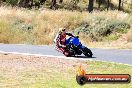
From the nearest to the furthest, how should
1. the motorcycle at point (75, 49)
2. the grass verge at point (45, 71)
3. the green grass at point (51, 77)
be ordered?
the green grass at point (51, 77), the grass verge at point (45, 71), the motorcycle at point (75, 49)

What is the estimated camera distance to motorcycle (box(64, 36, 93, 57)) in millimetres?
17672

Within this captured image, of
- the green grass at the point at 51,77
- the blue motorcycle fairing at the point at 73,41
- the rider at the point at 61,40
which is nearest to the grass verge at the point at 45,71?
the green grass at the point at 51,77

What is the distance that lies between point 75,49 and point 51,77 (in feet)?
19.3

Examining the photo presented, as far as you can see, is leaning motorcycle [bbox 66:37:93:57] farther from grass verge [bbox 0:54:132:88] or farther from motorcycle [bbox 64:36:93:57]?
grass verge [bbox 0:54:132:88]

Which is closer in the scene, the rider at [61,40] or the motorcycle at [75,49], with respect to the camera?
the motorcycle at [75,49]

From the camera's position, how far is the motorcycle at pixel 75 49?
17672mm

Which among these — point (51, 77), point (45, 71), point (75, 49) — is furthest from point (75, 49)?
point (51, 77)

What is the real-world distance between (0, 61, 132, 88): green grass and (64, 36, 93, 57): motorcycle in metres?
2.34

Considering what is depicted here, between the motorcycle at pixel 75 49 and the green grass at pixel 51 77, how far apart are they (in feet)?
7.67

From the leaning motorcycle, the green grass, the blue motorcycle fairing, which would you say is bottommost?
the leaning motorcycle

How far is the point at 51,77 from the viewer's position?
1202 cm

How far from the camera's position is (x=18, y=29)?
27.5 m

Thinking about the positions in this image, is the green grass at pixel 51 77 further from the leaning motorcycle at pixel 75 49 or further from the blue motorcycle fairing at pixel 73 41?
the blue motorcycle fairing at pixel 73 41

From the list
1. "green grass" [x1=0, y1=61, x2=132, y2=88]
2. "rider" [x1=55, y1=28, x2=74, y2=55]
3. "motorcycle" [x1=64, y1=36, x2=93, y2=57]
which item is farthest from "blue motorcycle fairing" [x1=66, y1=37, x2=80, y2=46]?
"green grass" [x1=0, y1=61, x2=132, y2=88]
